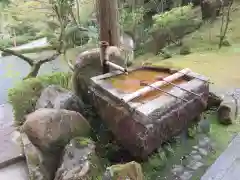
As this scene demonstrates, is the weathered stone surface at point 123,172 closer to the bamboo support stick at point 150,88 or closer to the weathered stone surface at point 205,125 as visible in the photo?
the bamboo support stick at point 150,88

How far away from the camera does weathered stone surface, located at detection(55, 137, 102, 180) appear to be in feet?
12.0

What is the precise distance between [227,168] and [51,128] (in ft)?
8.36

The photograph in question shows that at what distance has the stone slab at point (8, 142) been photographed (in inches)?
164

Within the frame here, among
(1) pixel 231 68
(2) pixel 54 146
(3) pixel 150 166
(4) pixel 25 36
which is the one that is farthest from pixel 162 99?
(4) pixel 25 36

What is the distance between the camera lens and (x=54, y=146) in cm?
415

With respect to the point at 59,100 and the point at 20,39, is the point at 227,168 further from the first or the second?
the point at 20,39

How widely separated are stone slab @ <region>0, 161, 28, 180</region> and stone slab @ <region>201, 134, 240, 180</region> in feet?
8.54

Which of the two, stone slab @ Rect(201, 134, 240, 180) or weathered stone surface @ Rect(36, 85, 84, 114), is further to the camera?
weathered stone surface @ Rect(36, 85, 84, 114)

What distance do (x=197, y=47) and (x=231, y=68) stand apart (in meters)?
2.11

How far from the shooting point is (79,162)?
3.79m

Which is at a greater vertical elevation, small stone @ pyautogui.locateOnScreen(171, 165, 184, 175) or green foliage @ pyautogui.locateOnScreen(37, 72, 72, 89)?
green foliage @ pyautogui.locateOnScreen(37, 72, 72, 89)

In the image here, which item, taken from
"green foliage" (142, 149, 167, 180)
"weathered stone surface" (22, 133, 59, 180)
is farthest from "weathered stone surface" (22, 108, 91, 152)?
"green foliage" (142, 149, 167, 180)

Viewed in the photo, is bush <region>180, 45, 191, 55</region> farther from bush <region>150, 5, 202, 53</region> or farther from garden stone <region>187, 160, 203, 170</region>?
garden stone <region>187, 160, 203, 170</region>

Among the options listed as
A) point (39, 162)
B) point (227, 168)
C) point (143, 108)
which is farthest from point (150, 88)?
point (227, 168)
